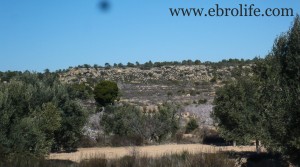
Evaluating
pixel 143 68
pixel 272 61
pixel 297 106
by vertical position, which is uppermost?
pixel 143 68

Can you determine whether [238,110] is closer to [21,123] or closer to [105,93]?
[21,123]

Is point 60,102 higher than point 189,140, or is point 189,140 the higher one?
point 60,102

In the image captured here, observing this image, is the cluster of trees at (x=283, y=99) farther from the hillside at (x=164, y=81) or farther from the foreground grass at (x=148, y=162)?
the hillside at (x=164, y=81)

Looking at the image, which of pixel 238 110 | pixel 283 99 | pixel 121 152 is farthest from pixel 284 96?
pixel 121 152

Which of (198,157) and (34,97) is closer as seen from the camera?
(198,157)

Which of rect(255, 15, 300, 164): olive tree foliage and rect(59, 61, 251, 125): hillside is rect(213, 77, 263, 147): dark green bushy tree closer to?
rect(255, 15, 300, 164): olive tree foliage

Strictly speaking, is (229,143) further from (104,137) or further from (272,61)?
(272,61)

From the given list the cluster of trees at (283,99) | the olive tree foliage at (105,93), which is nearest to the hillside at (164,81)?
the olive tree foliage at (105,93)

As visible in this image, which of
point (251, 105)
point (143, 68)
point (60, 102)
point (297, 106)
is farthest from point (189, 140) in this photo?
point (143, 68)

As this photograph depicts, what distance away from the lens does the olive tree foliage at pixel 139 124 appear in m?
37.2

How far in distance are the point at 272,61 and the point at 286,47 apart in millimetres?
639

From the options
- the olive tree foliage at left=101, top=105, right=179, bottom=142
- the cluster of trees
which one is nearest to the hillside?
the olive tree foliage at left=101, top=105, right=179, bottom=142

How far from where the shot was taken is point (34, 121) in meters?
Answer: 18.1

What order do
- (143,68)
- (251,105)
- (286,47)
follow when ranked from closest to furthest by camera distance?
(286,47)
(251,105)
(143,68)
